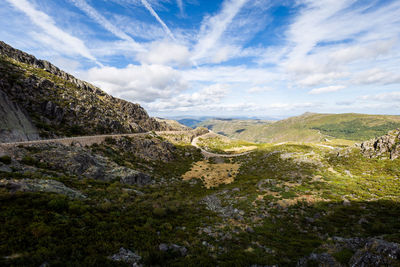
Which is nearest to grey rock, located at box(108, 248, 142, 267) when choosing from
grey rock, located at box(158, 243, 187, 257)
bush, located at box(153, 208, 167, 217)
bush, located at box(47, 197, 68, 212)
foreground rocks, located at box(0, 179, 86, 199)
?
grey rock, located at box(158, 243, 187, 257)

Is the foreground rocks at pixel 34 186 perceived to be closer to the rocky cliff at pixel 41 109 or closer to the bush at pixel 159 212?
the bush at pixel 159 212

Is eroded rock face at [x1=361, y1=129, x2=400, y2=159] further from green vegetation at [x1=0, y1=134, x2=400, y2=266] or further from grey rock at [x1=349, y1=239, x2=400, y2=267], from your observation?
grey rock at [x1=349, y1=239, x2=400, y2=267]

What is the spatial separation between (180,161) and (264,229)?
154 feet

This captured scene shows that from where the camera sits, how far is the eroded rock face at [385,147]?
33309 mm

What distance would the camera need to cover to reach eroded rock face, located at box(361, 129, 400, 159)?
1311 inches

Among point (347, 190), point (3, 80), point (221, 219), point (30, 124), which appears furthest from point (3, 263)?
point (3, 80)

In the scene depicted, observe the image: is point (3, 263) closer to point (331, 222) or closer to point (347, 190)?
point (331, 222)

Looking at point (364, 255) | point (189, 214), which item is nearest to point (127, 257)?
point (189, 214)

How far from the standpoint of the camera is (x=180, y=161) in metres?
62.2

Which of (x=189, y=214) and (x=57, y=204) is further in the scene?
(x=189, y=214)

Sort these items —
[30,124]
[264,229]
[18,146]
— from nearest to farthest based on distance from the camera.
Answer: [264,229]
[18,146]
[30,124]

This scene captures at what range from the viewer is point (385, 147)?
36.2m

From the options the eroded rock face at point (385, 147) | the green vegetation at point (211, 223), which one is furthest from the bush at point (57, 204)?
the eroded rock face at point (385, 147)

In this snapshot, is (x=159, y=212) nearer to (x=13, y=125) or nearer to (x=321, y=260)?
(x=321, y=260)
